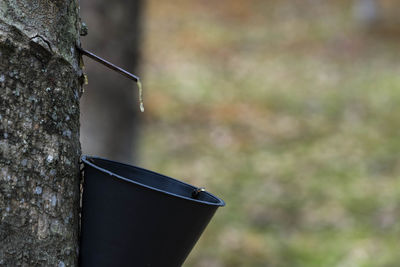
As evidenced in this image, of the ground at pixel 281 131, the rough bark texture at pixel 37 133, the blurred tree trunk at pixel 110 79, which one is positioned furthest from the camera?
the ground at pixel 281 131

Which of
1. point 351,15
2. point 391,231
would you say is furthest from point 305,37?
point 391,231

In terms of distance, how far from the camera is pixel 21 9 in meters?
1.33

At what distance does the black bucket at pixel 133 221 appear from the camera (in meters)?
1.37

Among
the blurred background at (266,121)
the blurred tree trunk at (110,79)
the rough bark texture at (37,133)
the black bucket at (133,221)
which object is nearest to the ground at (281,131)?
the blurred background at (266,121)

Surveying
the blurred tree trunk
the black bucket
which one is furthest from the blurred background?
the black bucket

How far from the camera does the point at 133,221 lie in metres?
1.40

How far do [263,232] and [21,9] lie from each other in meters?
5.07

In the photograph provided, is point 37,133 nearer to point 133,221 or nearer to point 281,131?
point 133,221

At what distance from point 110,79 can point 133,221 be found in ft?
11.3

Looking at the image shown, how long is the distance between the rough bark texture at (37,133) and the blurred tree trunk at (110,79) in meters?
3.25

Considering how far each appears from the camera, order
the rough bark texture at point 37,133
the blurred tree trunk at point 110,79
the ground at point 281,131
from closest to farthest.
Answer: the rough bark texture at point 37,133 → the blurred tree trunk at point 110,79 → the ground at point 281,131

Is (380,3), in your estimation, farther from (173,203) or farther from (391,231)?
(173,203)

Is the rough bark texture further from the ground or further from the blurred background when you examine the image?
the ground

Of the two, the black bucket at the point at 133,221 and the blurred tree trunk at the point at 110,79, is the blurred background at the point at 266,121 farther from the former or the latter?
the black bucket at the point at 133,221
